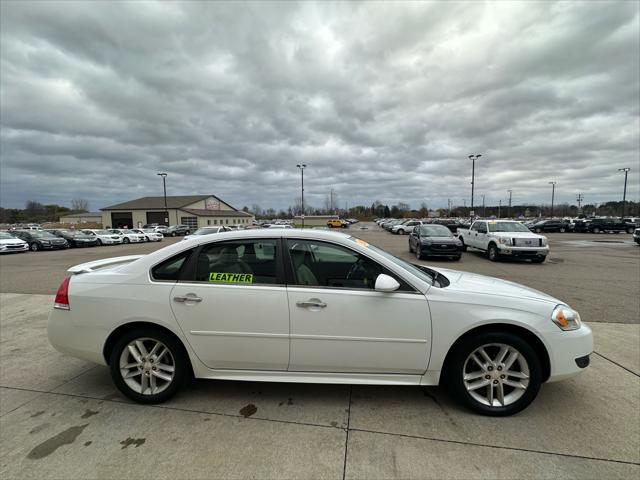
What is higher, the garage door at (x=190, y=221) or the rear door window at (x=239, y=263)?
the rear door window at (x=239, y=263)

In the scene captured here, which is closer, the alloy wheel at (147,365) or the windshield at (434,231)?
the alloy wheel at (147,365)

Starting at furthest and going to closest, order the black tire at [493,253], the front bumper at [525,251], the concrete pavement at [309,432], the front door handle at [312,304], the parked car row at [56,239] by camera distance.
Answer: the parked car row at [56,239] < the black tire at [493,253] < the front bumper at [525,251] < the front door handle at [312,304] < the concrete pavement at [309,432]

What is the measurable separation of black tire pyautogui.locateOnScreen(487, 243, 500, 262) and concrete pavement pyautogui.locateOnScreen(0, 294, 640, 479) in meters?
10.4

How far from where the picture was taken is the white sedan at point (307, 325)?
256cm

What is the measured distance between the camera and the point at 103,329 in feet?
9.12

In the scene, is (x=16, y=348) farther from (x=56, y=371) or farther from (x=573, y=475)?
(x=573, y=475)

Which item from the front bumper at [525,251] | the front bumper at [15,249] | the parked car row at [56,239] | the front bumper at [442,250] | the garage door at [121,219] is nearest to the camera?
the front bumper at [525,251]

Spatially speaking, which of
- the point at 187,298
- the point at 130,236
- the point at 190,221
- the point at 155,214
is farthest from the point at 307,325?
the point at 155,214

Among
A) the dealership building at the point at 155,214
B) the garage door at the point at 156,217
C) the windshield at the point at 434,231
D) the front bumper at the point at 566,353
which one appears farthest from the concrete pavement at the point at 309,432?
the garage door at the point at 156,217

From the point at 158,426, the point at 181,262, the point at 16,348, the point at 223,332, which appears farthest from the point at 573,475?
the point at 16,348

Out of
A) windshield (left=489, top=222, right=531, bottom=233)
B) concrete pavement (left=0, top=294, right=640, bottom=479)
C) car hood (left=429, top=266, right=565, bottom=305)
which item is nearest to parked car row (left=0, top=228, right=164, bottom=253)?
concrete pavement (left=0, top=294, right=640, bottom=479)

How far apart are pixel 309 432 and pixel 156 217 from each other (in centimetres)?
7145

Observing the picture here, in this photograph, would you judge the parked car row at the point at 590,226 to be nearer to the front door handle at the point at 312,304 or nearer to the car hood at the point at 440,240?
the car hood at the point at 440,240

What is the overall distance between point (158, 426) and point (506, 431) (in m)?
2.79
